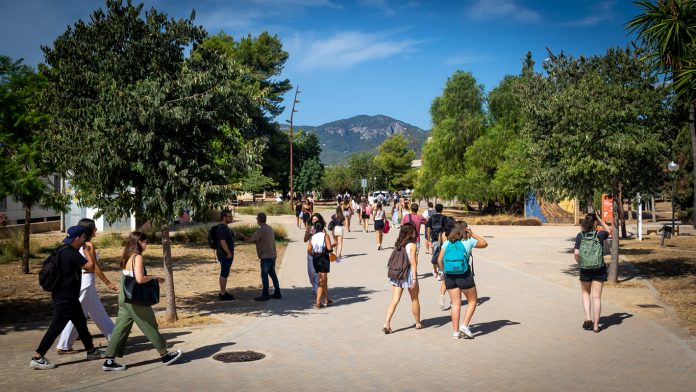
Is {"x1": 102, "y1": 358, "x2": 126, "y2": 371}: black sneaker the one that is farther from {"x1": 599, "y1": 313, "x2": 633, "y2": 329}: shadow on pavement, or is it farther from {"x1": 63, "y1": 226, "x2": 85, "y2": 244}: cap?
{"x1": 599, "y1": 313, "x2": 633, "y2": 329}: shadow on pavement

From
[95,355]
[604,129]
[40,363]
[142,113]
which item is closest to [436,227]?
[604,129]

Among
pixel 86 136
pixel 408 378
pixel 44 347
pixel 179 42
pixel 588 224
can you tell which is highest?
pixel 179 42

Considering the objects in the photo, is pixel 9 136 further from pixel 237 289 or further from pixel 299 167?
pixel 299 167

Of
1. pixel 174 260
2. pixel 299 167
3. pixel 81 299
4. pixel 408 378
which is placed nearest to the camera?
pixel 408 378

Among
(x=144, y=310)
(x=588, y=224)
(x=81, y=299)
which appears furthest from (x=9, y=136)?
(x=588, y=224)

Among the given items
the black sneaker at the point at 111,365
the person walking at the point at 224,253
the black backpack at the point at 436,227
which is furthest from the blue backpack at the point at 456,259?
the black backpack at the point at 436,227

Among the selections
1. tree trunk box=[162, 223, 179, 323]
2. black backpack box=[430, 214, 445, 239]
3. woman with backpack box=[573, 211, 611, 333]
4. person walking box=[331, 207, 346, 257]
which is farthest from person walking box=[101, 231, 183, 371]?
person walking box=[331, 207, 346, 257]

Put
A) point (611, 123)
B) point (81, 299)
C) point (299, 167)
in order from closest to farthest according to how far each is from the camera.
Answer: point (81, 299), point (611, 123), point (299, 167)

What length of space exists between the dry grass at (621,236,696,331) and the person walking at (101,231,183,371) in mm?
7614

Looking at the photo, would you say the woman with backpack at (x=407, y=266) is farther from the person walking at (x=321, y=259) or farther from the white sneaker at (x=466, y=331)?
the person walking at (x=321, y=259)

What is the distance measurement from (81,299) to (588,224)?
7178 mm

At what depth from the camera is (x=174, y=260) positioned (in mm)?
15852

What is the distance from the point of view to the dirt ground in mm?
9523

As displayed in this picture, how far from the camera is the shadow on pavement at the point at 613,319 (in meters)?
8.33
